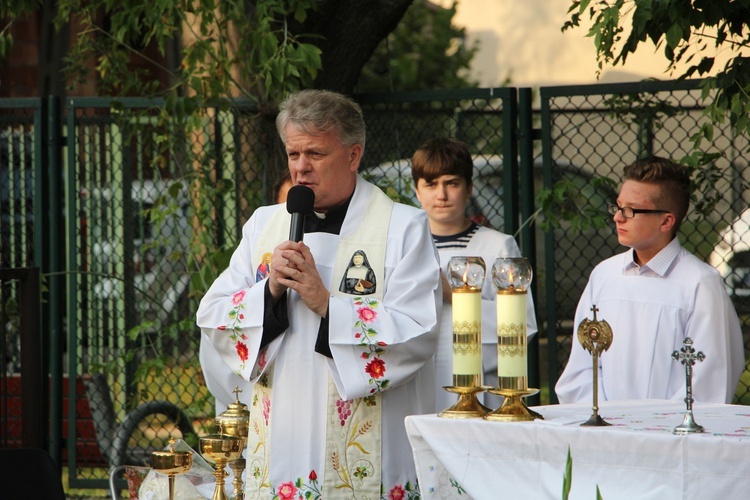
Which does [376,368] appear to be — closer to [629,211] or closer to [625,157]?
[629,211]

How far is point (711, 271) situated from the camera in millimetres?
4441

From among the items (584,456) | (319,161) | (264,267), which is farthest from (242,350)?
(584,456)

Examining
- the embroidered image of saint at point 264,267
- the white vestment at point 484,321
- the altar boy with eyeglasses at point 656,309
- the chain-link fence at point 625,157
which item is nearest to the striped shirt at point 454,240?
the white vestment at point 484,321

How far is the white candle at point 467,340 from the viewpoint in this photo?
318 centimetres

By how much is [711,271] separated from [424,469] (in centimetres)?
173

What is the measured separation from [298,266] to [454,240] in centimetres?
175

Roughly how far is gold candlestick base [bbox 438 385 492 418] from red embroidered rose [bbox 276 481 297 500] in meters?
0.77

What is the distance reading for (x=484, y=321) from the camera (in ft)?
16.3

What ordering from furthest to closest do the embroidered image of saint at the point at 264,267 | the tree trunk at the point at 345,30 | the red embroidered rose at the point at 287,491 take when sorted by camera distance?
the tree trunk at the point at 345,30, the embroidered image of saint at the point at 264,267, the red embroidered rose at the point at 287,491

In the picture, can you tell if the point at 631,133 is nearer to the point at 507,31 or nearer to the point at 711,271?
the point at 711,271

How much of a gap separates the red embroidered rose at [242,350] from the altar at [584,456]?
2.39 ft

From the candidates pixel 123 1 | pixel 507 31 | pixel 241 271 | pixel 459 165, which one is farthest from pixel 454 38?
pixel 241 271

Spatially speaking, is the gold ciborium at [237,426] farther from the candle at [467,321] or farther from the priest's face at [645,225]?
the priest's face at [645,225]

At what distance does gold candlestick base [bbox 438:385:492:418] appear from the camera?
10.4ft
